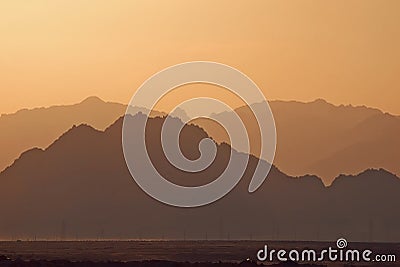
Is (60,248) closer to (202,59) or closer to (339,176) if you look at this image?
(202,59)

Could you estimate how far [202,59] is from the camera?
3.93 m

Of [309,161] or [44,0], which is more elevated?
[44,0]

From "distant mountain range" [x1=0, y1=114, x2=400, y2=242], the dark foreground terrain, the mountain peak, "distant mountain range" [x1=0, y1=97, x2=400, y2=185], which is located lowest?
the dark foreground terrain

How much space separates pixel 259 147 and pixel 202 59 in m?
0.57

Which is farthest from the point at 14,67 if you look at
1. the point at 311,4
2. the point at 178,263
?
the point at 311,4

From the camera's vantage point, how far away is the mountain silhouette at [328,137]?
396cm

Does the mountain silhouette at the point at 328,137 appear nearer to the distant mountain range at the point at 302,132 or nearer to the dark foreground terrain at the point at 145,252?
the distant mountain range at the point at 302,132

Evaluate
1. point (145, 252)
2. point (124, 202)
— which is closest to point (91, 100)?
point (124, 202)

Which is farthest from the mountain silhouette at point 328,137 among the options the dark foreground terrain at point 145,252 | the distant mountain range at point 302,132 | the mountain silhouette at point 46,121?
the mountain silhouette at point 46,121

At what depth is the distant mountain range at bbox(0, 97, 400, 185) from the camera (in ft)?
12.9

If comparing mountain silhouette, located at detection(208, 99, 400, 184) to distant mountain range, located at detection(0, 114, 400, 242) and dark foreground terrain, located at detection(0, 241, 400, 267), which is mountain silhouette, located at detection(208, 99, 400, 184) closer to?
distant mountain range, located at detection(0, 114, 400, 242)

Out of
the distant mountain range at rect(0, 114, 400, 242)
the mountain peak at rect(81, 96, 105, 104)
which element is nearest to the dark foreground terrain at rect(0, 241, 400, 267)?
the distant mountain range at rect(0, 114, 400, 242)

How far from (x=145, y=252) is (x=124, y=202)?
0.30 m

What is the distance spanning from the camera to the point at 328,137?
399 centimetres
